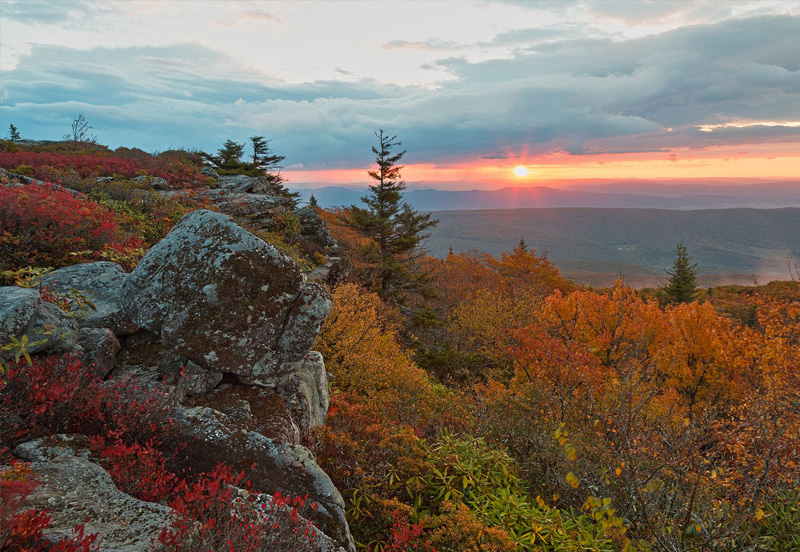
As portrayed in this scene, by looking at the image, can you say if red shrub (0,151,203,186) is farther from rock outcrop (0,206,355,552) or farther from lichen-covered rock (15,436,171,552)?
lichen-covered rock (15,436,171,552)

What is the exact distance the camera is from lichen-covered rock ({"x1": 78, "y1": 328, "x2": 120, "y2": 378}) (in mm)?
6469

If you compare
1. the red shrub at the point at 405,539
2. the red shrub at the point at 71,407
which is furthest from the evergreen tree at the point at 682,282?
the red shrub at the point at 71,407

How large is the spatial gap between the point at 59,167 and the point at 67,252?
656 inches

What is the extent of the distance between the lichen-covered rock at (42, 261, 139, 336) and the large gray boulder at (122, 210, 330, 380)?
0.93 feet

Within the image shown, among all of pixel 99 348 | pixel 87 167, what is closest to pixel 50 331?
pixel 99 348

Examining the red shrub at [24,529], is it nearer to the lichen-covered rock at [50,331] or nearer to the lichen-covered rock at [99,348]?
the lichen-covered rock at [50,331]

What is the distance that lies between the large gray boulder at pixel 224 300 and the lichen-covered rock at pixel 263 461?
1304 millimetres

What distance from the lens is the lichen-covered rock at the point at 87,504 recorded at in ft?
11.5

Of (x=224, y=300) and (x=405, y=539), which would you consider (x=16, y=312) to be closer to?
(x=224, y=300)

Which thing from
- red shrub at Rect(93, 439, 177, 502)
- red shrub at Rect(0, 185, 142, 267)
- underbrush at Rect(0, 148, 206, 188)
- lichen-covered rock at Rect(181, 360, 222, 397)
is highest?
underbrush at Rect(0, 148, 206, 188)

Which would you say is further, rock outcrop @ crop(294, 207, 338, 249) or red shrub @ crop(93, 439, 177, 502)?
rock outcrop @ crop(294, 207, 338, 249)

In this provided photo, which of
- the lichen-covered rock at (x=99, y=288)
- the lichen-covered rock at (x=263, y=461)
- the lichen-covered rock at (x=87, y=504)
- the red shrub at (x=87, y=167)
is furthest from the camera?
the red shrub at (x=87, y=167)

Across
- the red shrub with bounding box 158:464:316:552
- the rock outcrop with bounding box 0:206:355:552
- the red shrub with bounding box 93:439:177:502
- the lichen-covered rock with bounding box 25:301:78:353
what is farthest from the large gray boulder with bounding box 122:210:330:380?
the red shrub with bounding box 158:464:316:552

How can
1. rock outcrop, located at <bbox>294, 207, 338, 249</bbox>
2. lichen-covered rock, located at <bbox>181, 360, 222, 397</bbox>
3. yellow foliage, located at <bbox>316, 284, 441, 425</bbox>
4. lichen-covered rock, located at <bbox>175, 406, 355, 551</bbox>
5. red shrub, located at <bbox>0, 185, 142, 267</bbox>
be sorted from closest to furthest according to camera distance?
lichen-covered rock, located at <bbox>175, 406, 355, 551</bbox> < lichen-covered rock, located at <bbox>181, 360, 222, 397</bbox> < red shrub, located at <bbox>0, 185, 142, 267</bbox> < yellow foliage, located at <bbox>316, 284, 441, 425</bbox> < rock outcrop, located at <bbox>294, 207, 338, 249</bbox>
